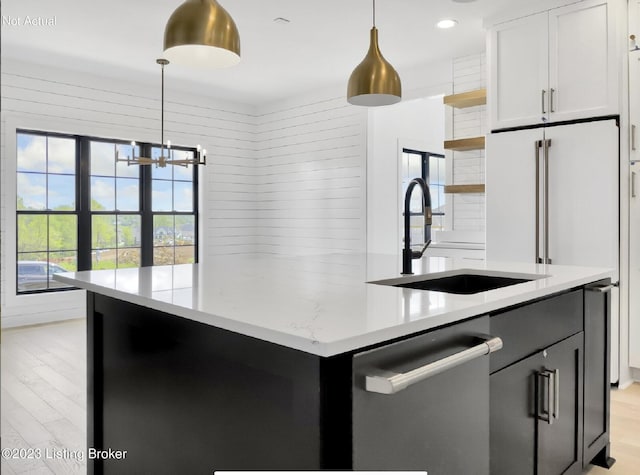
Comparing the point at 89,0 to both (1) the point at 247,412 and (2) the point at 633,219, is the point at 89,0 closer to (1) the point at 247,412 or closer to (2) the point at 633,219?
(1) the point at 247,412

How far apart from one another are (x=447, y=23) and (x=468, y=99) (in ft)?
2.27

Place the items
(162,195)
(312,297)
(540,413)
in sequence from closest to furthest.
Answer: (312,297), (540,413), (162,195)

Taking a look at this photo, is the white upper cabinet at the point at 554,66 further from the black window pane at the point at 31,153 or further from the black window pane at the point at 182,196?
the black window pane at the point at 31,153

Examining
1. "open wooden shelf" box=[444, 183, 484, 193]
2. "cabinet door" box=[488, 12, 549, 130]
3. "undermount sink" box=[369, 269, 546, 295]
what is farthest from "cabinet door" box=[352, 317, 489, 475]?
"open wooden shelf" box=[444, 183, 484, 193]

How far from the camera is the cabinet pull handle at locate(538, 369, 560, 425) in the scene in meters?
1.75

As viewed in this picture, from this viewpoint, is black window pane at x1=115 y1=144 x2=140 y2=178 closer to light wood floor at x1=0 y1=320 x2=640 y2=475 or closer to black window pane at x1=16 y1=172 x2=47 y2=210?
black window pane at x1=16 y1=172 x2=47 y2=210

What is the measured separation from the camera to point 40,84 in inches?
214

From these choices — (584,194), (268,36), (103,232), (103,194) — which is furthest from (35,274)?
(584,194)

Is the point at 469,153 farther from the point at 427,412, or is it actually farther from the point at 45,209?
the point at 45,209

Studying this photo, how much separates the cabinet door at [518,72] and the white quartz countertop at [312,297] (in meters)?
1.83

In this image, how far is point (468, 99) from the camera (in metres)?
4.58

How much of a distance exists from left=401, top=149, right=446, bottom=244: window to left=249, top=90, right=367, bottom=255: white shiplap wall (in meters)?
0.81

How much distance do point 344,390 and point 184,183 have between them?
6194mm

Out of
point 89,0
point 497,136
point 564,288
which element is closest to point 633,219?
point 497,136
